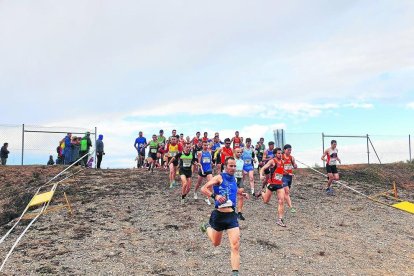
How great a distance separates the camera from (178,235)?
36.2 ft

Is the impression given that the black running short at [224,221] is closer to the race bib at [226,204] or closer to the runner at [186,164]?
the race bib at [226,204]

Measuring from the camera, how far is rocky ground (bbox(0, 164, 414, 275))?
9.09 meters

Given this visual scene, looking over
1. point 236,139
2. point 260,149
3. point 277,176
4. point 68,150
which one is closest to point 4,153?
point 68,150

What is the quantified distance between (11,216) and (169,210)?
555 cm

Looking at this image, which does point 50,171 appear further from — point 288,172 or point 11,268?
point 288,172

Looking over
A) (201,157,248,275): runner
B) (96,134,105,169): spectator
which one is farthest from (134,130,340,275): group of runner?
(96,134,105,169): spectator

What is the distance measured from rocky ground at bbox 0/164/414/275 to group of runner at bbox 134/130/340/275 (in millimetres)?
954

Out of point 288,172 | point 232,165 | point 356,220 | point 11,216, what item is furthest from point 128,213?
point 356,220

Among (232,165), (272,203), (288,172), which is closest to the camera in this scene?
(232,165)

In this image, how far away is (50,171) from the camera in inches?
755

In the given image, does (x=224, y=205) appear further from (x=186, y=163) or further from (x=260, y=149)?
(x=260, y=149)

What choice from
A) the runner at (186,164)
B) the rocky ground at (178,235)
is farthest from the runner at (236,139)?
the runner at (186,164)

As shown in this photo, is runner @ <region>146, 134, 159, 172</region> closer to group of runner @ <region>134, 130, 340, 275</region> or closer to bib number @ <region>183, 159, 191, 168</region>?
group of runner @ <region>134, 130, 340, 275</region>

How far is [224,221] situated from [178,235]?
383cm
